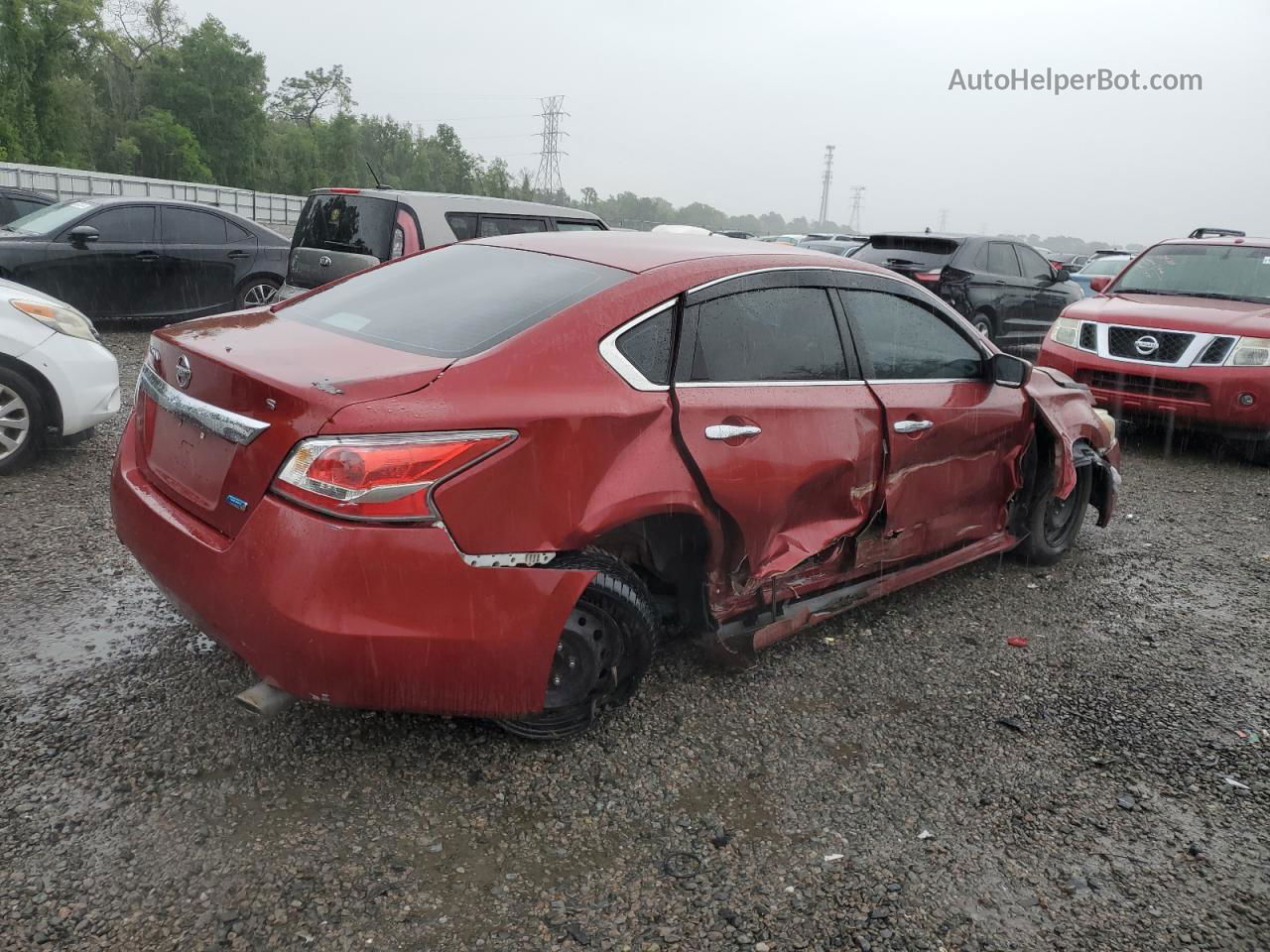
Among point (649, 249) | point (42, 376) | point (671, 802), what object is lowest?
point (671, 802)

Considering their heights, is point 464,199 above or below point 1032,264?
below

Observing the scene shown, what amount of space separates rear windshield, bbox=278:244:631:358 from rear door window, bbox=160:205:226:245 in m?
7.74

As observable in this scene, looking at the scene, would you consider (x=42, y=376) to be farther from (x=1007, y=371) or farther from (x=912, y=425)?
(x=1007, y=371)

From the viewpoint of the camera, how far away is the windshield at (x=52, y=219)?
31.2 ft

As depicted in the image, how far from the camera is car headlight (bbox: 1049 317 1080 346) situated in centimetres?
824

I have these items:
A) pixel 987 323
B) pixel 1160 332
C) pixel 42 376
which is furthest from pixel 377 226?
pixel 987 323

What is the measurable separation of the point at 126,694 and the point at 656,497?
185cm

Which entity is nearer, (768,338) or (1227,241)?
(768,338)

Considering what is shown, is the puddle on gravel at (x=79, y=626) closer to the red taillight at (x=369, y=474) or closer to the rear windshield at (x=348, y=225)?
the red taillight at (x=369, y=474)

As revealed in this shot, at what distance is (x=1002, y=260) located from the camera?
40.4 ft

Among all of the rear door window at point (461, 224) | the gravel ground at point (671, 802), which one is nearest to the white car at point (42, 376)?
the gravel ground at point (671, 802)

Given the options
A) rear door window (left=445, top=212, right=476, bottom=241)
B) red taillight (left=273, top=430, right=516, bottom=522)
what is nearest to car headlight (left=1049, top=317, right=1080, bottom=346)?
rear door window (left=445, top=212, right=476, bottom=241)

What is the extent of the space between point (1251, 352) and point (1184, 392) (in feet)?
1.70

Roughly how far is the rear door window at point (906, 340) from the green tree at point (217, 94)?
6536 centimetres
